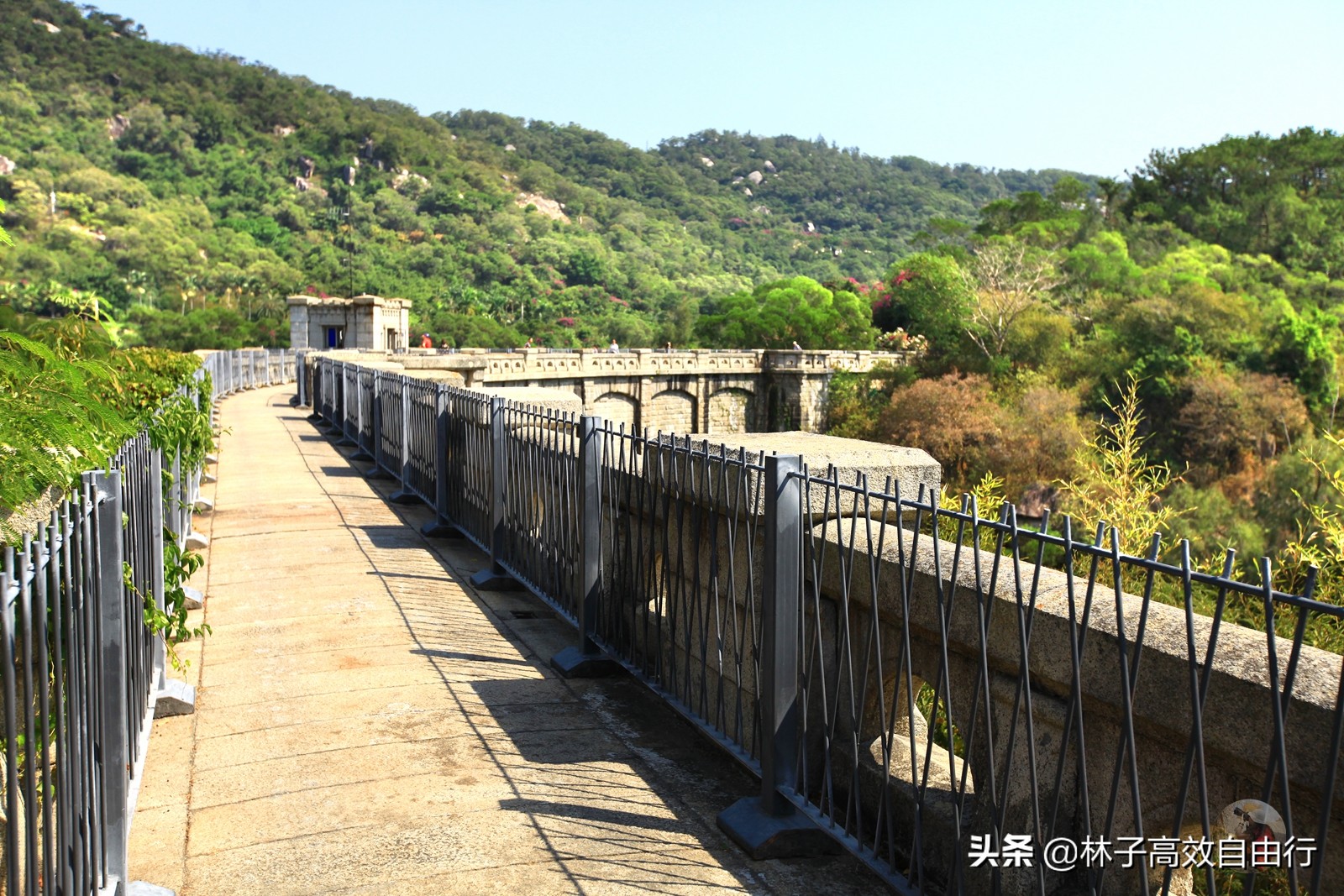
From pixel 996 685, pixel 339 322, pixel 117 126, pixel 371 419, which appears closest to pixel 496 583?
pixel 996 685

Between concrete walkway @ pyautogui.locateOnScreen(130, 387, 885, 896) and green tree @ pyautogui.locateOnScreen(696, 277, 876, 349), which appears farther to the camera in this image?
green tree @ pyautogui.locateOnScreen(696, 277, 876, 349)

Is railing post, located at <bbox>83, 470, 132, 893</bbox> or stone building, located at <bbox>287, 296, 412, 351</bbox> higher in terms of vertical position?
Answer: stone building, located at <bbox>287, 296, 412, 351</bbox>

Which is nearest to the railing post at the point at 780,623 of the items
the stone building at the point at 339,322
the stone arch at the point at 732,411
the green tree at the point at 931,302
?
the stone building at the point at 339,322

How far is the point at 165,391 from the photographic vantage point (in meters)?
8.77

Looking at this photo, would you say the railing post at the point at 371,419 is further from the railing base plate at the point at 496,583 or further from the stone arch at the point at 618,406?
the stone arch at the point at 618,406

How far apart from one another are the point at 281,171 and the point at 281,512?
137447mm

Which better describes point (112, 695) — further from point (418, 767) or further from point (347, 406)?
point (347, 406)

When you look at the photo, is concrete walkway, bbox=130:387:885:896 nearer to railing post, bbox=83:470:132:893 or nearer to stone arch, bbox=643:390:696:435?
railing post, bbox=83:470:132:893

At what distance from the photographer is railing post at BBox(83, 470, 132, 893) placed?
325cm

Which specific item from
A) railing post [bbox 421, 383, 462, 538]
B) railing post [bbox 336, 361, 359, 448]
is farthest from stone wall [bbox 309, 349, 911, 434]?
railing post [bbox 421, 383, 462, 538]

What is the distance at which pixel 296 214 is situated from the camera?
12000cm

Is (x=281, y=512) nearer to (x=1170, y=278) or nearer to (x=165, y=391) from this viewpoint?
(x=165, y=391)

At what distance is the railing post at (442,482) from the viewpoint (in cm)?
957

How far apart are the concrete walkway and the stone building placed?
33.3 metres
